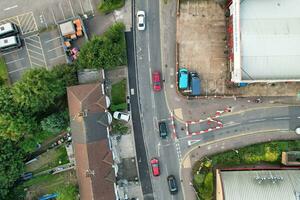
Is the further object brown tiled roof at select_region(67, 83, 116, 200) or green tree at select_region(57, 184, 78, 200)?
green tree at select_region(57, 184, 78, 200)

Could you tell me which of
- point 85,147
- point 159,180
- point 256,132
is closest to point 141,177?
point 159,180

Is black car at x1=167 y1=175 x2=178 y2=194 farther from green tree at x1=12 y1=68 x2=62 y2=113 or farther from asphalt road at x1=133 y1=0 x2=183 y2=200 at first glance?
green tree at x1=12 y1=68 x2=62 y2=113

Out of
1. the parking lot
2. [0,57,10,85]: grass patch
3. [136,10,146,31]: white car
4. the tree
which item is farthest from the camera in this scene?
[0,57,10,85]: grass patch

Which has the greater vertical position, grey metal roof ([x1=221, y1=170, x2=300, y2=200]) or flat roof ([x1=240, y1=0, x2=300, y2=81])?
flat roof ([x1=240, y1=0, x2=300, y2=81])

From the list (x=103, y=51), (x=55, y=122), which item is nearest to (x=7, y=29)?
(x=103, y=51)

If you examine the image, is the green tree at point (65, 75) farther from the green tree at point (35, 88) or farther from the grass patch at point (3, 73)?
the grass patch at point (3, 73)

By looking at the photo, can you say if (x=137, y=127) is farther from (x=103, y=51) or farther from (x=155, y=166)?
(x=103, y=51)

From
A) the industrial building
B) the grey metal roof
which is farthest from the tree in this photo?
the industrial building

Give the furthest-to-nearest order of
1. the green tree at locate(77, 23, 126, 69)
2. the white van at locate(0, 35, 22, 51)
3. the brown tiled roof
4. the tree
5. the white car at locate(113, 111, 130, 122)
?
the white car at locate(113, 111, 130, 122)
the white van at locate(0, 35, 22, 51)
the tree
the green tree at locate(77, 23, 126, 69)
the brown tiled roof
